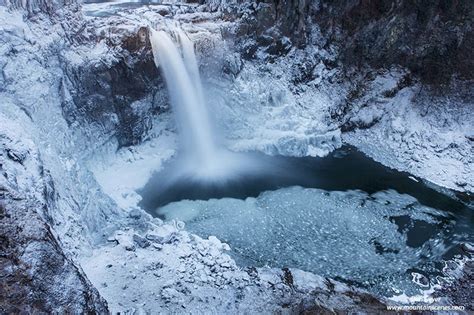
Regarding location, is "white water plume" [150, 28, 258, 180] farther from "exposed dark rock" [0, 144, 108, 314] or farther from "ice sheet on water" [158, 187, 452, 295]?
"exposed dark rock" [0, 144, 108, 314]

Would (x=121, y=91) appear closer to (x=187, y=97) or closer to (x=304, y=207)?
(x=187, y=97)

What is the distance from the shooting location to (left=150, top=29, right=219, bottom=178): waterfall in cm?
1288

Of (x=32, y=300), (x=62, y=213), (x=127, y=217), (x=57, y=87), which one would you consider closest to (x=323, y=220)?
(x=127, y=217)

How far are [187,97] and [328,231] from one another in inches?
267

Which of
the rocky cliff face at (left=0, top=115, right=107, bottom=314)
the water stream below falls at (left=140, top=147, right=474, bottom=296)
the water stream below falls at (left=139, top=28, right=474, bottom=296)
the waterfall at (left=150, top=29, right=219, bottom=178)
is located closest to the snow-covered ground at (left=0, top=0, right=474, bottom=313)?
the rocky cliff face at (left=0, top=115, right=107, bottom=314)

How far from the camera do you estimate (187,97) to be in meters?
13.5

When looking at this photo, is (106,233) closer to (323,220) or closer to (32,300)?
(32,300)

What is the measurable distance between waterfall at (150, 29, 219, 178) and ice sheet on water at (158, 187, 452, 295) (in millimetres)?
2829

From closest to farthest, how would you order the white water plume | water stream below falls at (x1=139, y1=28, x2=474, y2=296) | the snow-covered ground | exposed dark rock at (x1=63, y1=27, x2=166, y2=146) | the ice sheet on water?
the snow-covered ground, the ice sheet on water, water stream below falls at (x1=139, y1=28, x2=474, y2=296), exposed dark rock at (x1=63, y1=27, x2=166, y2=146), the white water plume

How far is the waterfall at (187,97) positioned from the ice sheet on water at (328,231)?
111 inches

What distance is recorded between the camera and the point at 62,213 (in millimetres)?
7871

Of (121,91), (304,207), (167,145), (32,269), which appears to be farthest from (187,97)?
(32,269)

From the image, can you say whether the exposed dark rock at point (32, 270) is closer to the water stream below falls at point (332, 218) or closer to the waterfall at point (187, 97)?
the water stream below falls at point (332, 218)

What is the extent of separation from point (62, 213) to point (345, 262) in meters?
6.50
